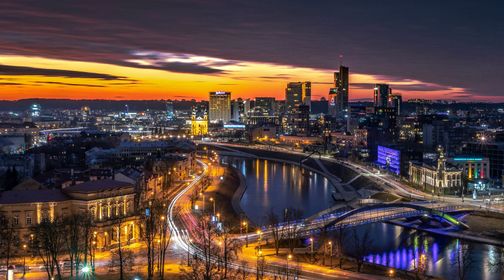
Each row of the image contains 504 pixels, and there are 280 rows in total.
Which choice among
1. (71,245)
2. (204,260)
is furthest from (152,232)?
(71,245)

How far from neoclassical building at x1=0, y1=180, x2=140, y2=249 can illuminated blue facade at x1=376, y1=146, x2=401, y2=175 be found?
2610 centimetres

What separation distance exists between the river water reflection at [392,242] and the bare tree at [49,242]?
872 centimetres

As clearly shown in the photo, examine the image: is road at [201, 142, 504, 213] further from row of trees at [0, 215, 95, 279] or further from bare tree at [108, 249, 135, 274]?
row of trees at [0, 215, 95, 279]

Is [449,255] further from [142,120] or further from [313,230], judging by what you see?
[142,120]

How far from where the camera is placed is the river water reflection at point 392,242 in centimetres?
1964

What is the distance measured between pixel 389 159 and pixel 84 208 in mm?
30777

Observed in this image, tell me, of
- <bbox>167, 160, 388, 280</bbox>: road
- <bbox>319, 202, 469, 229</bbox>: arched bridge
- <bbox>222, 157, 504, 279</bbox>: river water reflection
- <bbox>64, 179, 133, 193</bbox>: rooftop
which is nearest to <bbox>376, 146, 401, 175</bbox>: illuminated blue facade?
A: <bbox>222, 157, 504, 279</bbox>: river water reflection

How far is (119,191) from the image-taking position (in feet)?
68.6

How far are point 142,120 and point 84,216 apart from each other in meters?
121

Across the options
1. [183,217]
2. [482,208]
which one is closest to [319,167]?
[482,208]

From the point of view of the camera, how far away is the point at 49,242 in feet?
53.9

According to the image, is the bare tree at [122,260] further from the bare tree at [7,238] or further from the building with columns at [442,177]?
the building with columns at [442,177]

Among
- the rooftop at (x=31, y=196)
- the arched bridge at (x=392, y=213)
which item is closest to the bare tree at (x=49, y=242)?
the rooftop at (x=31, y=196)

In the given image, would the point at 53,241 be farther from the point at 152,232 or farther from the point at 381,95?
the point at 381,95
